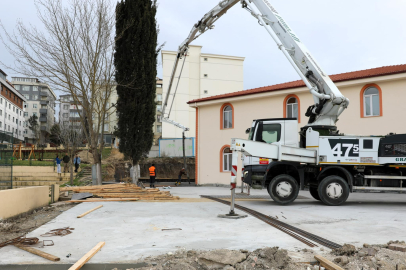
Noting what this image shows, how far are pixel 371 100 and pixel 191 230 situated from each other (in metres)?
15.3

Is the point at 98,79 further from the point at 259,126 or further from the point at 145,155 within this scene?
the point at 259,126

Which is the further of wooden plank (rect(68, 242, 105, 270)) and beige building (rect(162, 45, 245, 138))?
beige building (rect(162, 45, 245, 138))

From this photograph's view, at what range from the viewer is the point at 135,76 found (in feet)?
69.0

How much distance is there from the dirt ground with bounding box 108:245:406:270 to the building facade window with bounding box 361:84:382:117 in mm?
15230

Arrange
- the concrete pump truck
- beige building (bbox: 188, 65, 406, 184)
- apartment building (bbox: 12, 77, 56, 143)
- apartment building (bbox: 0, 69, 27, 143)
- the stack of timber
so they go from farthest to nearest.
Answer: apartment building (bbox: 12, 77, 56, 143) → apartment building (bbox: 0, 69, 27, 143) → beige building (bbox: 188, 65, 406, 184) → the stack of timber → the concrete pump truck

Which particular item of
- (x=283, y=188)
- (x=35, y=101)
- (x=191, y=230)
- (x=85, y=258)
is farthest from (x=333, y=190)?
(x=35, y=101)

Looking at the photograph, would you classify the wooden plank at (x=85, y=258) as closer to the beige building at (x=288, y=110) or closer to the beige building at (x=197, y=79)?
the beige building at (x=288, y=110)

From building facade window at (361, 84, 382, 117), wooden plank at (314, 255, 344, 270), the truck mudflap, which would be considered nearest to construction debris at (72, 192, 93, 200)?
the truck mudflap

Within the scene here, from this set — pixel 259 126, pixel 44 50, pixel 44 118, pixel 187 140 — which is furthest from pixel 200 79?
pixel 44 118

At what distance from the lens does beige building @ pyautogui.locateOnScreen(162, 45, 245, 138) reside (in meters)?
50.2

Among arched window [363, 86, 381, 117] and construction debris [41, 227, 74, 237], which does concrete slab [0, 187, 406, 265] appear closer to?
construction debris [41, 227, 74, 237]

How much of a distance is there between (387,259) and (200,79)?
47.1 metres

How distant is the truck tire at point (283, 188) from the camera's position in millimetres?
12516

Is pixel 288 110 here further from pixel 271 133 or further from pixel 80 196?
pixel 80 196
